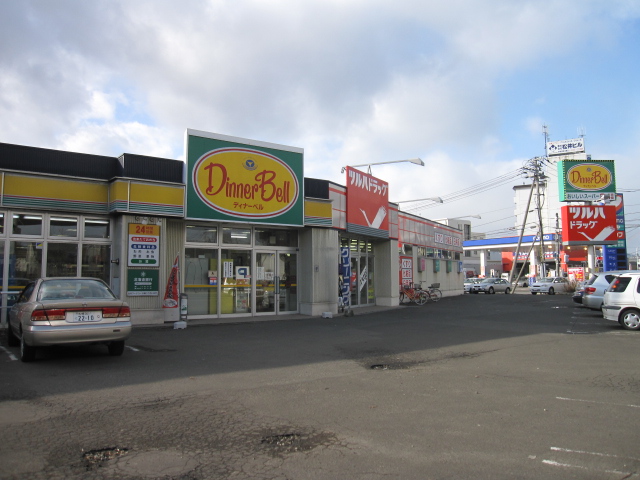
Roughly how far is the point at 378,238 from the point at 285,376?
A: 15326 mm

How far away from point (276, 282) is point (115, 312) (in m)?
9.52

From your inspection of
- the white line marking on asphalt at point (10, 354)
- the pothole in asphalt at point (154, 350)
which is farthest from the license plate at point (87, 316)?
the pothole in asphalt at point (154, 350)

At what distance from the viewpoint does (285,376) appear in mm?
7992

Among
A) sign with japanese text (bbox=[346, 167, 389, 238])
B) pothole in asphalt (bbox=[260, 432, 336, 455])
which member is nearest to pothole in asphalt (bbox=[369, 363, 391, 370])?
pothole in asphalt (bbox=[260, 432, 336, 455])

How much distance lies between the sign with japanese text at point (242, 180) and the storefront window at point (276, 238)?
0.78m

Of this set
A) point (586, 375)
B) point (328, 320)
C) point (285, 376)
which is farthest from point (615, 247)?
point (285, 376)

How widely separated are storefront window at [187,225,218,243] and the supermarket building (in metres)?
0.03

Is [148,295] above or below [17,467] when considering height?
above

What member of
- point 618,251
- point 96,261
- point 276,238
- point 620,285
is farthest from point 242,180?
point 618,251

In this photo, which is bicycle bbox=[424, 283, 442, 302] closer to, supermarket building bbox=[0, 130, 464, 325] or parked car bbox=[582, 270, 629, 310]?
supermarket building bbox=[0, 130, 464, 325]

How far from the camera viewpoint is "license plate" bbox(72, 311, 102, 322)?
8508 millimetres

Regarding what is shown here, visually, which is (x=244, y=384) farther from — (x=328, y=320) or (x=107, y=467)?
(x=328, y=320)

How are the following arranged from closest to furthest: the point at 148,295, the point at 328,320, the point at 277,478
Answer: the point at 277,478
the point at 148,295
the point at 328,320

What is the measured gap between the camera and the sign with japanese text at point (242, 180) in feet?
51.9
